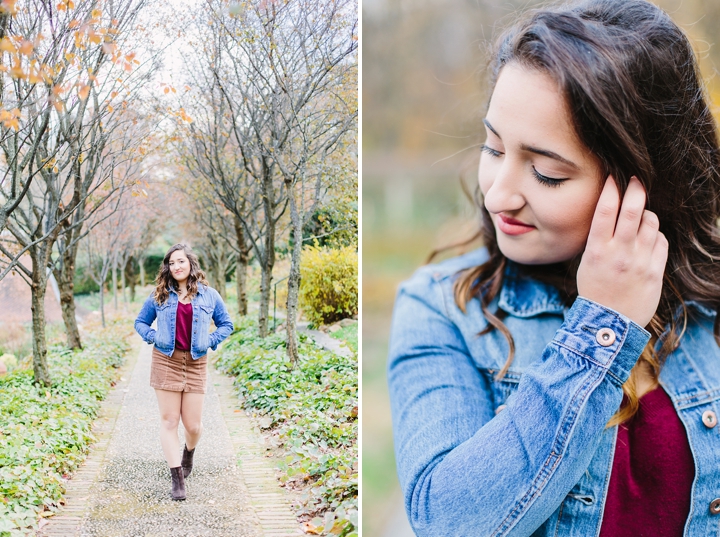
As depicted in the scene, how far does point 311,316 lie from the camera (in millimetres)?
2160

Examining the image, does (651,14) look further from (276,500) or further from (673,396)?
(276,500)

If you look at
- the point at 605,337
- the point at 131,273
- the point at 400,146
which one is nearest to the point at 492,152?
the point at 605,337

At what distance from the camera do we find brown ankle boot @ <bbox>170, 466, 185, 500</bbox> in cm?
175

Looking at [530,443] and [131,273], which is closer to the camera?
[530,443]

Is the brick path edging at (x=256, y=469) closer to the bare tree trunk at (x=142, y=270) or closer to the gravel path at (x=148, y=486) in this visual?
the gravel path at (x=148, y=486)

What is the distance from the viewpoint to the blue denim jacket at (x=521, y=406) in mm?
807

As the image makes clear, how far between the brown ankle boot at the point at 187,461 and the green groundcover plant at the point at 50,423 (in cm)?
30

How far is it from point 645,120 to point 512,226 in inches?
9.9

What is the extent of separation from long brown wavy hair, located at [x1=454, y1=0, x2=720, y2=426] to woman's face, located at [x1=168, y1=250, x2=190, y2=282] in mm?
1039

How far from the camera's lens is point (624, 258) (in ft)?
2.69

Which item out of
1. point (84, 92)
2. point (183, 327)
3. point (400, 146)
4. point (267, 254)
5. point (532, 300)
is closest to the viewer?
point (532, 300)

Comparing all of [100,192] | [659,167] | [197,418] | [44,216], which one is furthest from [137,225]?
[659,167]

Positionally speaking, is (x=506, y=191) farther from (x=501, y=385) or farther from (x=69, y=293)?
(x=69, y=293)

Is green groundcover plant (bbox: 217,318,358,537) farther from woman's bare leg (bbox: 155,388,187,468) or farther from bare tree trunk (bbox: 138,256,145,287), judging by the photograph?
bare tree trunk (bbox: 138,256,145,287)
